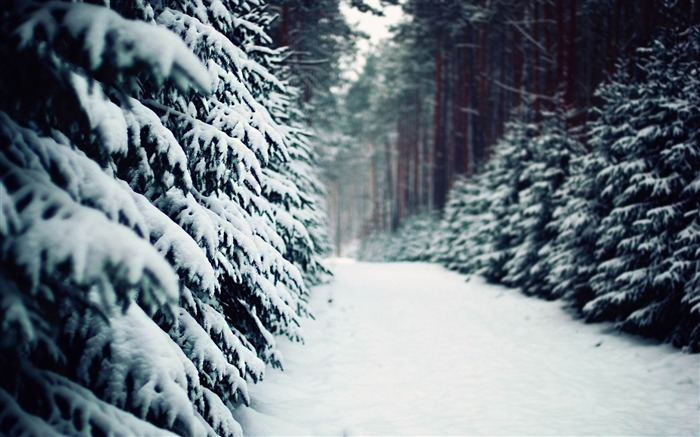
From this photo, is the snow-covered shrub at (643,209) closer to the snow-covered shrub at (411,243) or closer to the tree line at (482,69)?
the tree line at (482,69)

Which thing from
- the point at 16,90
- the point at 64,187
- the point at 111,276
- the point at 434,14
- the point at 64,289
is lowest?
the point at 64,289

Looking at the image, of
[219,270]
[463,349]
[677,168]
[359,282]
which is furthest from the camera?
[359,282]

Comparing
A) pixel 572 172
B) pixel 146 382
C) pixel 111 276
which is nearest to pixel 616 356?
pixel 572 172

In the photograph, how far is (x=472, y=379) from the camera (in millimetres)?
5781

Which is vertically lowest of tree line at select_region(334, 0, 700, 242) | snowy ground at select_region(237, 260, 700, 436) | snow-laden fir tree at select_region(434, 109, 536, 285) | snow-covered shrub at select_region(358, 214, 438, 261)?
snow-covered shrub at select_region(358, 214, 438, 261)

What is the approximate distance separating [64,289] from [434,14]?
24.4 metres

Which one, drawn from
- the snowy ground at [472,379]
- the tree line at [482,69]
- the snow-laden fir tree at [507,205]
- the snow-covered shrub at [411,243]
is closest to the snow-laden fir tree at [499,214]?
the snow-laden fir tree at [507,205]

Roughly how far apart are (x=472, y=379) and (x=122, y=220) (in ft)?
17.4

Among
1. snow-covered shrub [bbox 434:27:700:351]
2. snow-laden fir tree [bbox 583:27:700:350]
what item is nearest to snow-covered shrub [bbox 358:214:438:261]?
snow-covered shrub [bbox 434:27:700:351]

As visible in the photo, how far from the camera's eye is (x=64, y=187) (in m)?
1.71

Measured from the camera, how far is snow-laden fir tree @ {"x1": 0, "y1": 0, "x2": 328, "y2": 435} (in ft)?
4.67

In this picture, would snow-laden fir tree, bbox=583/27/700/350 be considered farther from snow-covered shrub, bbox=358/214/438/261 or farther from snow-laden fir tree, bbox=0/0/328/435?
snow-covered shrub, bbox=358/214/438/261

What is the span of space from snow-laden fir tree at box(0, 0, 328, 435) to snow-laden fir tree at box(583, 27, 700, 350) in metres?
5.79

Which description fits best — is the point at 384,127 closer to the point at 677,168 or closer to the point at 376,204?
the point at 376,204
